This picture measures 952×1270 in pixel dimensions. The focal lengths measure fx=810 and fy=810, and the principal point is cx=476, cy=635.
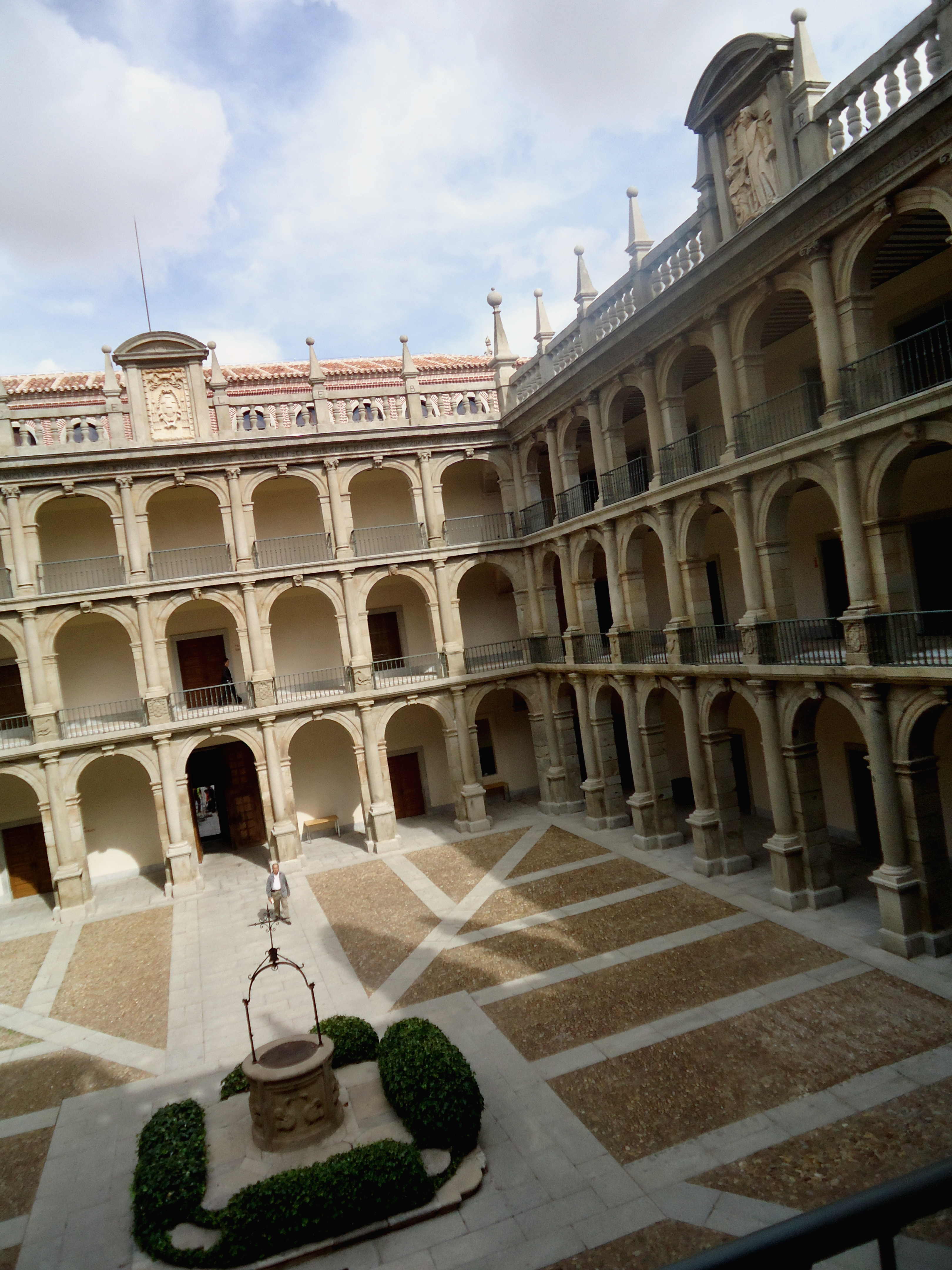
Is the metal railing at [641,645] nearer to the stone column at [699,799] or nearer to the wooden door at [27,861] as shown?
the stone column at [699,799]

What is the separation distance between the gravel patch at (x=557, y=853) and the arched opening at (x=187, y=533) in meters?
12.0

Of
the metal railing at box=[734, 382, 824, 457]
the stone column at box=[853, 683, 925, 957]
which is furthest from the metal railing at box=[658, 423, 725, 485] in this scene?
the stone column at box=[853, 683, 925, 957]

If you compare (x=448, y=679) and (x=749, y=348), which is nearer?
(x=749, y=348)

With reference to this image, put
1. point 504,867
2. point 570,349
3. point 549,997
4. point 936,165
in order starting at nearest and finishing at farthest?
1. point 936,165
2. point 549,997
3. point 504,867
4. point 570,349

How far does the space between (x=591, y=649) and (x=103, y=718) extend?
1420cm

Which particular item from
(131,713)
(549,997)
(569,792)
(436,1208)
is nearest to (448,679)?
(569,792)

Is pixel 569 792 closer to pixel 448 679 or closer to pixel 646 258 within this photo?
pixel 448 679

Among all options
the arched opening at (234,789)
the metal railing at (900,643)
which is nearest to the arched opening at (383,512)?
the arched opening at (234,789)

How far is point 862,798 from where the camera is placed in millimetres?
18297

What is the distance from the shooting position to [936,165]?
37.9 feet

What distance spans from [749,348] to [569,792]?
46.0 ft

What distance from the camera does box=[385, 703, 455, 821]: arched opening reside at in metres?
27.2

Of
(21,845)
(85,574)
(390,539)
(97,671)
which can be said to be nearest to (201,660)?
(97,671)

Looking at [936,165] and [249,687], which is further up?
[936,165]
